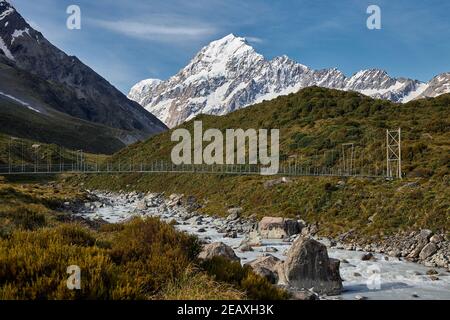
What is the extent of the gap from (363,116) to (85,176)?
218ft

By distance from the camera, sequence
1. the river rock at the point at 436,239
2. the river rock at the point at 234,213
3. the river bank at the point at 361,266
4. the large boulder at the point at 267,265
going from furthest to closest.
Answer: the river rock at the point at 234,213
the river rock at the point at 436,239
the river bank at the point at 361,266
the large boulder at the point at 267,265

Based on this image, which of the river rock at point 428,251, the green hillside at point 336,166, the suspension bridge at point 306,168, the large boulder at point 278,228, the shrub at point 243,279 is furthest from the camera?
the suspension bridge at point 306,168

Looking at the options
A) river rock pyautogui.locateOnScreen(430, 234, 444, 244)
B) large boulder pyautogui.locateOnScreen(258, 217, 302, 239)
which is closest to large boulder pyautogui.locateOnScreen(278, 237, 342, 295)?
river rock pyautogui.locateOnScreen(430, 234, 444, 244)

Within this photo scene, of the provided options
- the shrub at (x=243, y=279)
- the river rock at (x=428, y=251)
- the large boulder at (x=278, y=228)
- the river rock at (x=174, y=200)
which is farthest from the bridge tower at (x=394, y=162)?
the shrub at (x=243, y=279)

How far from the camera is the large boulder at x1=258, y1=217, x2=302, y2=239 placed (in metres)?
37.0

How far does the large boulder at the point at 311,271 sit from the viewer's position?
20.0m

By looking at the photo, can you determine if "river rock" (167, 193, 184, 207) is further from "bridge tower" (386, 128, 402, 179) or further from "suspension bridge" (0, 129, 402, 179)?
Result: "bridge tower" (386, 128, 402, 179)

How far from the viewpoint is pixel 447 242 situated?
28.3 meters

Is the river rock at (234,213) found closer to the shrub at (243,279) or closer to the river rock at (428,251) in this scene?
the river rock at (428,251)

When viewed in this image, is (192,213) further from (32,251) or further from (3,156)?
(3,156)

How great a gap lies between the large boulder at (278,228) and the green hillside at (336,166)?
8.74 ft

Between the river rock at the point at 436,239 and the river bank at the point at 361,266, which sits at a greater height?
the river rock at the point at 436,239

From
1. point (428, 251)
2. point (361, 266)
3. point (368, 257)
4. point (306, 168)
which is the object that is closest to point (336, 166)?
point (306, 168)

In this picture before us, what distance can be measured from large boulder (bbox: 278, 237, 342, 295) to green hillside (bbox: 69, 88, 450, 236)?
558 inches
